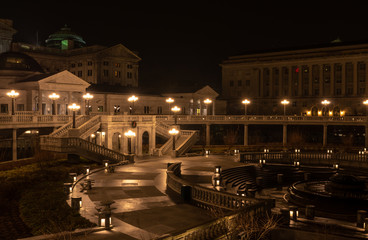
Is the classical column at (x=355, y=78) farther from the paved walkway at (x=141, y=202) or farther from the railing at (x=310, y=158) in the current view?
the paved walkway at (x=141, y=202)

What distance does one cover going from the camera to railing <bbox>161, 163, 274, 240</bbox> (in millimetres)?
14078

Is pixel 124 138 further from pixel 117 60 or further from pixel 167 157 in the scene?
pixel 117 60

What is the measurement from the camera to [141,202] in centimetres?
2292

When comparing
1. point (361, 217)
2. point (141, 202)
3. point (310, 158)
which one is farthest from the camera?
point (310, 158)

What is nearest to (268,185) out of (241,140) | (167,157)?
(167,157)

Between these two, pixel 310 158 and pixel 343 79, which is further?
pixel 343 79

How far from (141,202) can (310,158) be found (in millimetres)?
29853

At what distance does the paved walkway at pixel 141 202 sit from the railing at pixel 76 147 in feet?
9.78

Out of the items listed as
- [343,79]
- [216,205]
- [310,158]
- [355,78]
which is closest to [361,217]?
[216,205]

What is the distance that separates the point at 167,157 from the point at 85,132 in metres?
10.4

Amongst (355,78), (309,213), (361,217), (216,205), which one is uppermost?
(355,78)

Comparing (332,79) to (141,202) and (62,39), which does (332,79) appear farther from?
(141,202)

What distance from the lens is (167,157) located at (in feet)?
153

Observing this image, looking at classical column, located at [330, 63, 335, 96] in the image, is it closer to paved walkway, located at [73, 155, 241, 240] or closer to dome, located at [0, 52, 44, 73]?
dome, located at [0, 52, 44, 73]
